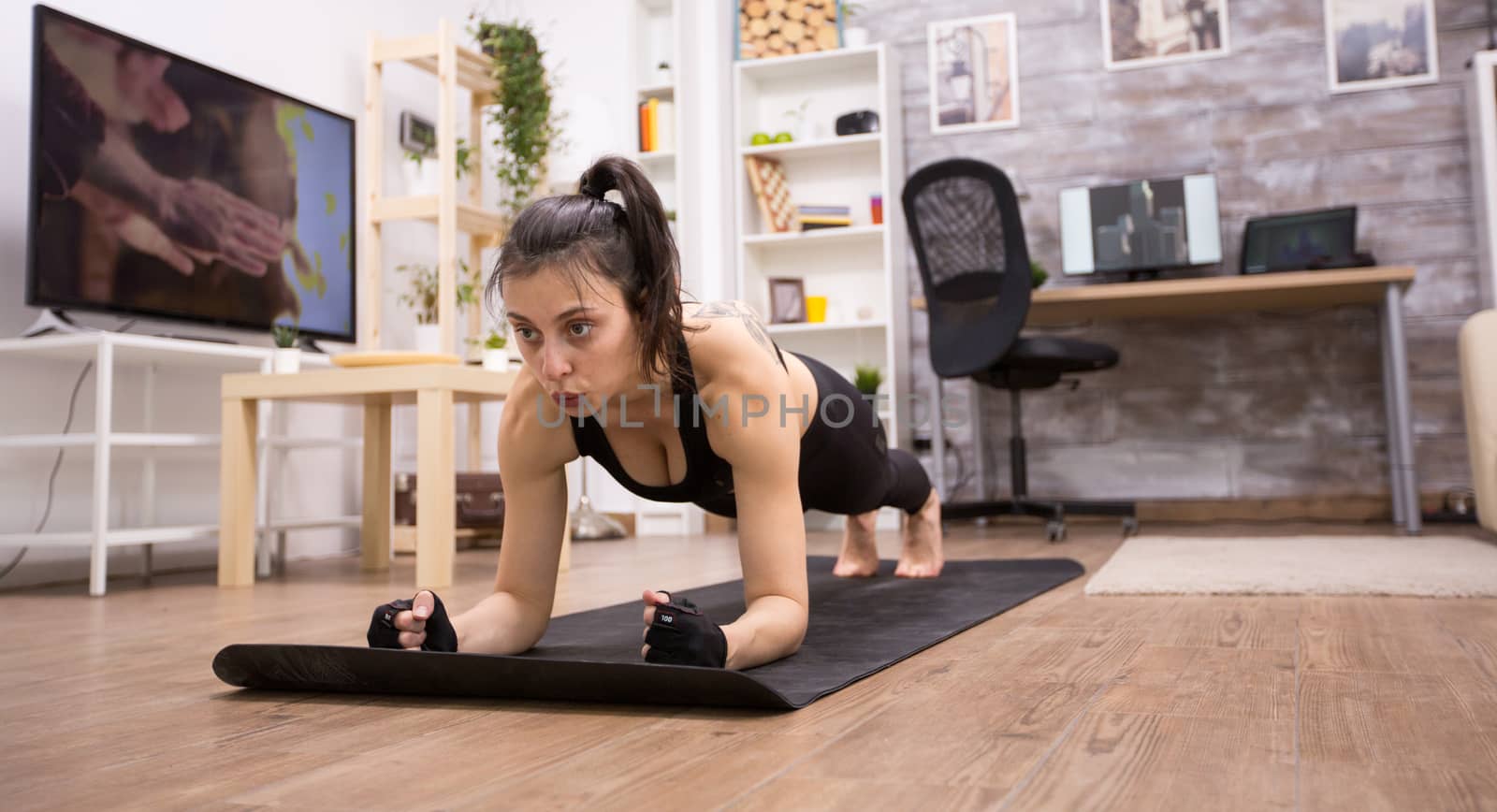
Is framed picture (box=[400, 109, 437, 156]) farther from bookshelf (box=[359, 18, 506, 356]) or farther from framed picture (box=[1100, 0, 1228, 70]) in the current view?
framed picture (box=[1100, 0, 1228, 70])

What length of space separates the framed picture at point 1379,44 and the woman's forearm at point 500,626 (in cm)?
413

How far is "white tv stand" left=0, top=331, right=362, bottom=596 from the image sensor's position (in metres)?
2.46

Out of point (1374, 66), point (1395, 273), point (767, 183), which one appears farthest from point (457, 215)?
point (1374, 66)

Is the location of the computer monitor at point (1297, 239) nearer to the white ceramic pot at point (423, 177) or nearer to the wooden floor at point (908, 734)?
the wooden floor at point (908, 734)

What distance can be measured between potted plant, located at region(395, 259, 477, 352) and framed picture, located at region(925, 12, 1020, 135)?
213cm

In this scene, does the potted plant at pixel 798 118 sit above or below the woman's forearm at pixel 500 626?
above

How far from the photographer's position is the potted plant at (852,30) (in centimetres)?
461

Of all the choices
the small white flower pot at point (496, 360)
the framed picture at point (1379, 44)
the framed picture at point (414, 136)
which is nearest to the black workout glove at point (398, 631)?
the small white flower pot at point (496, 360)

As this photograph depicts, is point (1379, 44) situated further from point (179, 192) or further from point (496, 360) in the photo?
Result: point (179, 192)

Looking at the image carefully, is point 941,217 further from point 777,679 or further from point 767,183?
point 777,679

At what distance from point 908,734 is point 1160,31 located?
4.28 metres

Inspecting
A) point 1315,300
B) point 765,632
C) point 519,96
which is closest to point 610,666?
point 765,632

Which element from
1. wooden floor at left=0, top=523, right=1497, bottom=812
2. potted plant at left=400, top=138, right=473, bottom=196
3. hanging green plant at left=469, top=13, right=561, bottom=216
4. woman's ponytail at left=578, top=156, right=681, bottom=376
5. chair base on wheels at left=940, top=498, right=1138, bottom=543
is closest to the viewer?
wooden floor at left=0, top=523, right=1497, bottom=812

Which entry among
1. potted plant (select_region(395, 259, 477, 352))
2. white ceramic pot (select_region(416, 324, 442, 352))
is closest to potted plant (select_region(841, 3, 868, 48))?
potted plant (select_region(395, 259, 477, 352))
